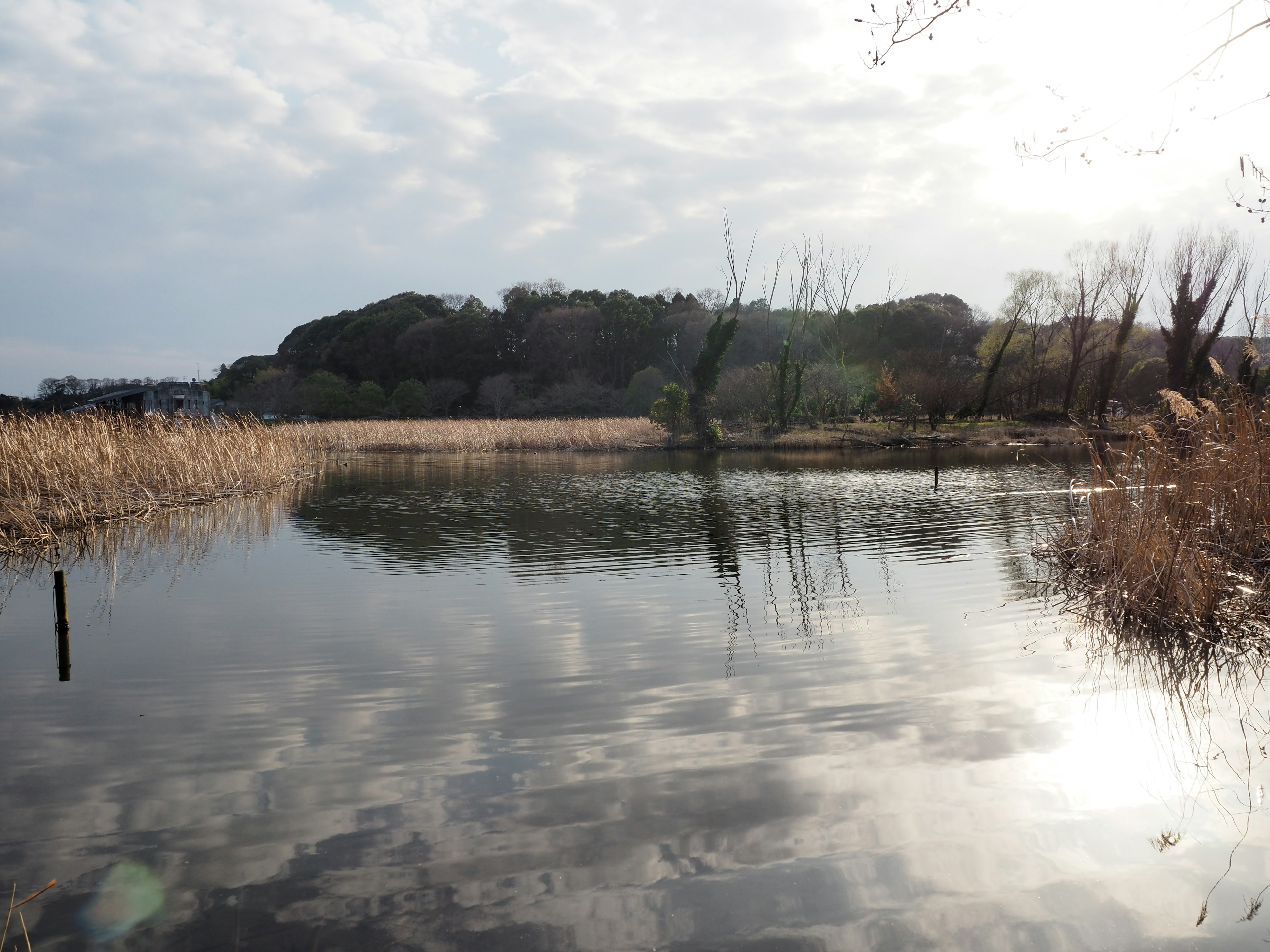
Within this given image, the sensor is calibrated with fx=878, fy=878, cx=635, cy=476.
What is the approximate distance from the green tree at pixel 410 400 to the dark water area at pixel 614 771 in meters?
50.0

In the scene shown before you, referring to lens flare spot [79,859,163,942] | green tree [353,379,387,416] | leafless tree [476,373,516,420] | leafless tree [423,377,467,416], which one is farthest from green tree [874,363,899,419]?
lens flare spot [79,859,163,942]

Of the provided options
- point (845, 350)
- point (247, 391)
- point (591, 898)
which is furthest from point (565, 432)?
point (247, 391)

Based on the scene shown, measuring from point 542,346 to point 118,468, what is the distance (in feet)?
178

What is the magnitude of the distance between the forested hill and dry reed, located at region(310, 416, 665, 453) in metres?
18.1

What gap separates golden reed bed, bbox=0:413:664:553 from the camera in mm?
13102

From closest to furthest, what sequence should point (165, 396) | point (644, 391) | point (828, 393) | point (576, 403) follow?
point (828, 393)
point (165, 396)
point (644, 391)
point (576, 403)

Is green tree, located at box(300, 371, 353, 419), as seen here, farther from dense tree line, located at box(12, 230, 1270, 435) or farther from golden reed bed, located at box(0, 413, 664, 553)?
golden reed bed, located at box(0, 413, 664, 553)

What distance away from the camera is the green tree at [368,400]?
191 feet

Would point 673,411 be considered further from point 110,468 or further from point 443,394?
point 443,394

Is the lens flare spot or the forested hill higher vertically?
the forested hill

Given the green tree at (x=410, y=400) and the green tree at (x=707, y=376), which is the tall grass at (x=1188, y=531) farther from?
the green tree at (x=410, y=400)

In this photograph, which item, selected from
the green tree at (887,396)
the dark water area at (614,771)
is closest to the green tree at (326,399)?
the green tree at (887,396)

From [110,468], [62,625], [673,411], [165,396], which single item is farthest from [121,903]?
[165,396]

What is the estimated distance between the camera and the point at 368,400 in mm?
58781
